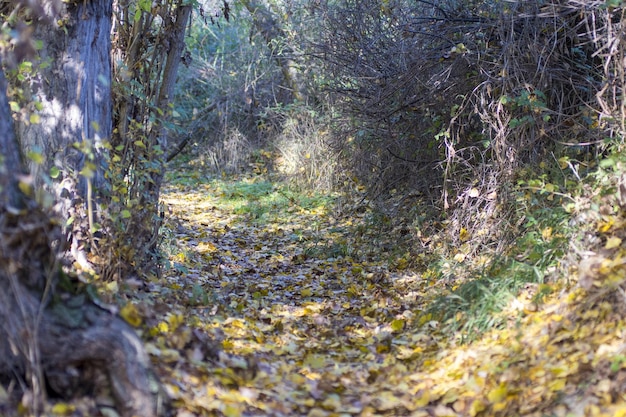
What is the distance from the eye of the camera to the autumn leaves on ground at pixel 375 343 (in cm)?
329

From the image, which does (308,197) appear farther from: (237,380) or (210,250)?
(237,380)

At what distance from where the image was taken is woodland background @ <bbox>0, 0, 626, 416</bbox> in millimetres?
3027

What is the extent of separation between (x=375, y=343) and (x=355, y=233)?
309 centimetres

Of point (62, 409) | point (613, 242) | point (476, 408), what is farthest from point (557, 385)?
point (62, 409)

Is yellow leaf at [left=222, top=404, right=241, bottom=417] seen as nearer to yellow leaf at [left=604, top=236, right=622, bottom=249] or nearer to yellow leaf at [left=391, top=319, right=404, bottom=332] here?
yellow leaf at [left=391, top=319, right=404, bottom=332]

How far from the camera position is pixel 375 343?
459 cm

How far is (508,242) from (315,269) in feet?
6.84

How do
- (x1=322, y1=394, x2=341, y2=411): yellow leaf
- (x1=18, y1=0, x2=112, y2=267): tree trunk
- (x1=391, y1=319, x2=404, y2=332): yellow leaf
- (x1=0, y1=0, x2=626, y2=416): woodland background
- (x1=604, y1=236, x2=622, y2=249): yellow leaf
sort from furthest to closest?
1. (x1=391, y1=319, x2=404, y2=332): yellow leaf
2. (x1=18, y1=0, x2=112, y2=267): tree trunk
3. (x1=604, y1=236, x2=622, y2=249): yellow leaf
4. (x1=322, y1=394, x2=341, y2=411): yellow leaf
5. (x1=0, y1=0, x2=626, y2=416): woodland background

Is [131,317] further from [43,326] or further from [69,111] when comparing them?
[69,111]

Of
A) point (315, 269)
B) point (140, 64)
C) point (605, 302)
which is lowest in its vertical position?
point (315, 269)

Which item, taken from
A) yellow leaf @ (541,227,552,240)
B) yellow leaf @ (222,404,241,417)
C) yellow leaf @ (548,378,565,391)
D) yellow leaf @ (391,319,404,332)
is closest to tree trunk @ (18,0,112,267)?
yellow leaf @ (222,404,241,417)

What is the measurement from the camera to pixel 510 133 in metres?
5.70

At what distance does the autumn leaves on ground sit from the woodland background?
0.02 meters

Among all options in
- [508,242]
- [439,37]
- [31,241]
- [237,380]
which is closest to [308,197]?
[439,37]
